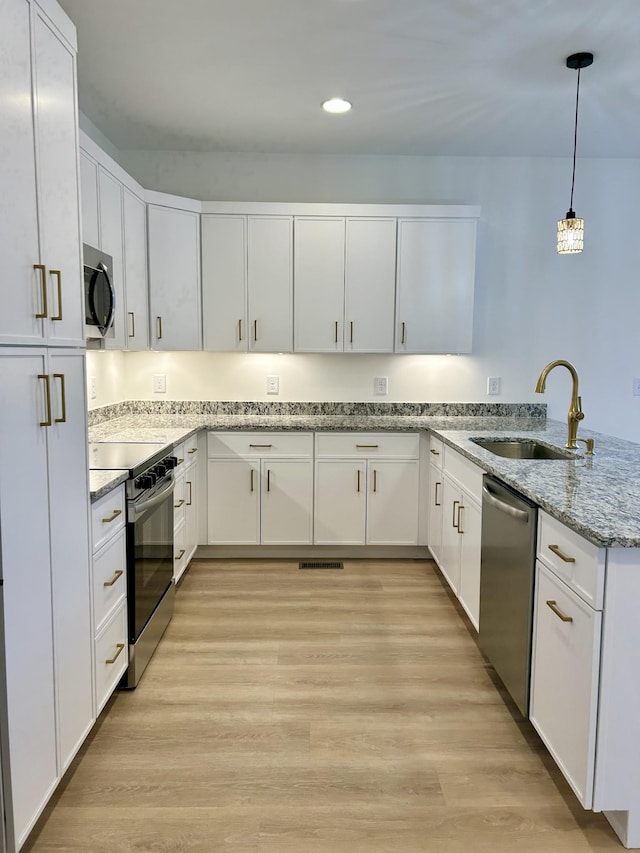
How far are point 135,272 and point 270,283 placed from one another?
33.9 inches

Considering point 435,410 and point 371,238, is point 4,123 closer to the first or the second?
point 371,238

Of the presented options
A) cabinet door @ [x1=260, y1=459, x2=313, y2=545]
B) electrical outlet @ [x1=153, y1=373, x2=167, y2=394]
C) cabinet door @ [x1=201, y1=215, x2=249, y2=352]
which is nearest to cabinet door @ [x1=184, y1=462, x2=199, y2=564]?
cabinet door @ [x1=260, y1=459, x2=313, y2=545]

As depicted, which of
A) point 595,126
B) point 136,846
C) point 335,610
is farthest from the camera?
point 595,126

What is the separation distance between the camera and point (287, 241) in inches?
147

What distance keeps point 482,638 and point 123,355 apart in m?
2.95

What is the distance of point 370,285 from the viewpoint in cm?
376

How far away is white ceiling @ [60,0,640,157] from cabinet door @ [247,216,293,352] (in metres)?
0.56

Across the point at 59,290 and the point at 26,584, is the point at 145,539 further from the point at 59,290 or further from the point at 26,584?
the point at 59,290

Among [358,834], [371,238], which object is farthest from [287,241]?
[358,834]

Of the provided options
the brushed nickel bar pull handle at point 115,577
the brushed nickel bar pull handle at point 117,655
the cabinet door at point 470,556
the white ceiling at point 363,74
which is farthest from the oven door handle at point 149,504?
the white ceiling at point 363,74

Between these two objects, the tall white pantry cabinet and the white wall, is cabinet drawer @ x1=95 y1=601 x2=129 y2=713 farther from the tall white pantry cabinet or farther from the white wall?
the white wall

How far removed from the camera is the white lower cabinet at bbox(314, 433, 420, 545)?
370 cm

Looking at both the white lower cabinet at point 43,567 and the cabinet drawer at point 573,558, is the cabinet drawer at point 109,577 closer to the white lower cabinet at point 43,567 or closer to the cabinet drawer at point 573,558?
the white lower cabinet at point 43,567

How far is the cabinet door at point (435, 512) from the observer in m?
3.42
